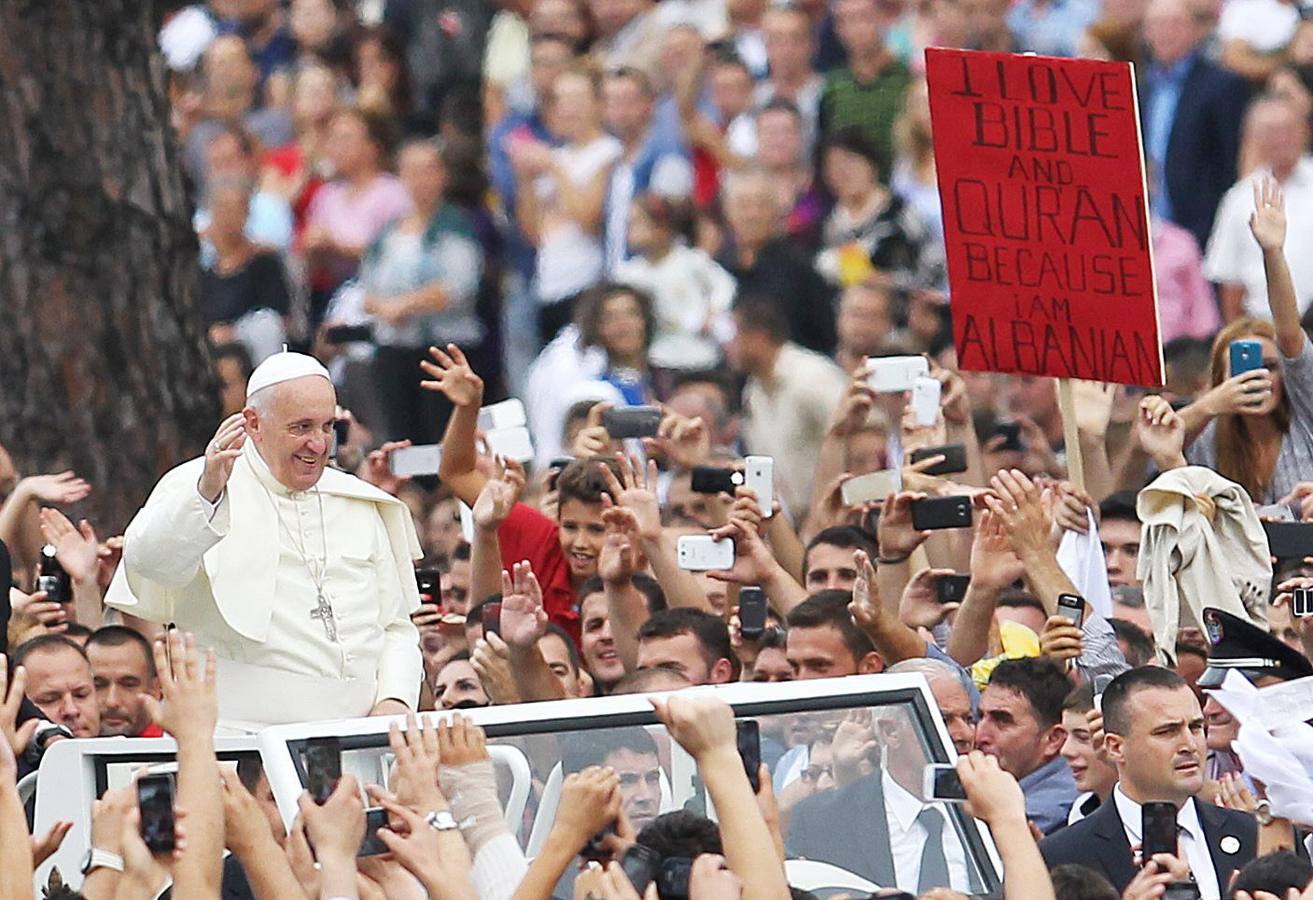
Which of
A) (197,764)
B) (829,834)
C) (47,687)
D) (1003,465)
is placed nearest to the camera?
(197,764)

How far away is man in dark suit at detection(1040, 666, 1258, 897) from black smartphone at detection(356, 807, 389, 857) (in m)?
1.93

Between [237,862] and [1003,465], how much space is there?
5.32 meters

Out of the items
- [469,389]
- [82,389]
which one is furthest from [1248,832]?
[82,389]

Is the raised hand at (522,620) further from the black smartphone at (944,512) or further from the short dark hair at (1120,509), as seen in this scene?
the short dark hair at (1120,509)

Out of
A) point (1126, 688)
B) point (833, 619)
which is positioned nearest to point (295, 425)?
point (833, 619)

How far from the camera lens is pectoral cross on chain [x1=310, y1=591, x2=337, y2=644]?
29.6ft

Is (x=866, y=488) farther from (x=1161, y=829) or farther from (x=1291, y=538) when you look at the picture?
(x=1161, y=829)

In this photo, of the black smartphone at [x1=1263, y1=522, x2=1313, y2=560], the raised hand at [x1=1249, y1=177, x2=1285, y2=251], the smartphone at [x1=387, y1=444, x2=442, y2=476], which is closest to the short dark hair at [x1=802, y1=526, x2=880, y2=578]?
the smartphone at [x1=387, y1=444, x2=442, y2=476]

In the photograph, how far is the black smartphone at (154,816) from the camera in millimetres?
6727

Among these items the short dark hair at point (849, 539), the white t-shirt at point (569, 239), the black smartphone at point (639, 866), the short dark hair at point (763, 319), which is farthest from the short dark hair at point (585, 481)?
the white t-shirt at point (569, 239)

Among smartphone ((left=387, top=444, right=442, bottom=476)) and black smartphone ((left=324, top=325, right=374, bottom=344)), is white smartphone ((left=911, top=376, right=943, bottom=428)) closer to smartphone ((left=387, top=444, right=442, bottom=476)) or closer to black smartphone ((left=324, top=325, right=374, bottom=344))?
smartphone ((left=387, top=444, right=442, bottom=476))

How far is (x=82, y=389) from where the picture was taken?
1339 cm

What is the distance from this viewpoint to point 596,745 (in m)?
7.43

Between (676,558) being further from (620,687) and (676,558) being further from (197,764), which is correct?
(197,764)
